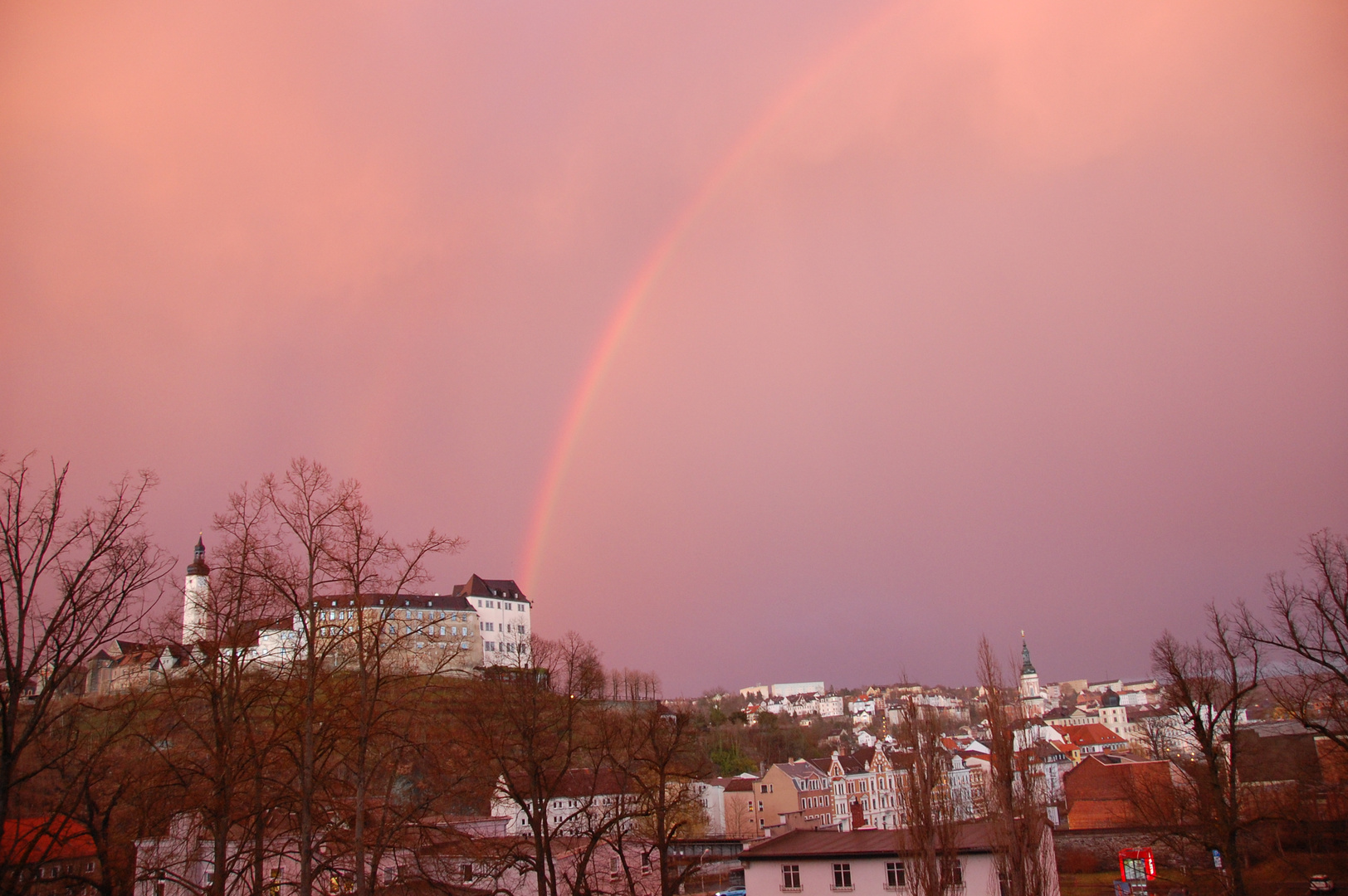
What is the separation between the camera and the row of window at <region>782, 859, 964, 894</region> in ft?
107

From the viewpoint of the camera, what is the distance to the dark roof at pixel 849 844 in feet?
109

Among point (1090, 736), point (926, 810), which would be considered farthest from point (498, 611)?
point (926, 810)

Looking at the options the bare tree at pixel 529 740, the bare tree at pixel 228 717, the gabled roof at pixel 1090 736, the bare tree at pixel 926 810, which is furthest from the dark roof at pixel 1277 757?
the gabled roof at pixel 1090 736

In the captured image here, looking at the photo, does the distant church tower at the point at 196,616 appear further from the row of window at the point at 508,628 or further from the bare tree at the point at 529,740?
the row of window at the point at 508,628

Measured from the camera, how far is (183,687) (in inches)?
700

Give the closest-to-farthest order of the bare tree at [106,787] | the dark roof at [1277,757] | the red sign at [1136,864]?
the bare tree at [106,787], the red sign at [1136,864], the dark roof at [1277,757]

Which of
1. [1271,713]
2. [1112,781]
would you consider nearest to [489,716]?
[1271,713]

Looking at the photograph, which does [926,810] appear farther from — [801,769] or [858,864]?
[801,769]

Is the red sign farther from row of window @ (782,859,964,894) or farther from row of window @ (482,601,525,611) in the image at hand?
row of window @ (482,601,525,611)

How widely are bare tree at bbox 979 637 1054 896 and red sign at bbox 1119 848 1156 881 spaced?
55.2 ft

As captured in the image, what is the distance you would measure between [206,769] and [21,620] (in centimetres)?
903

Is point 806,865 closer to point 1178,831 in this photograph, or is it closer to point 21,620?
point 1178,831

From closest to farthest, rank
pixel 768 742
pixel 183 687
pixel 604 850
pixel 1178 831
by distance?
pixel 183 687
pixel 1178 831
pixel 604 850
pixel 768 742

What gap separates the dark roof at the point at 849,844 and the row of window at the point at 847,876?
459 mm
